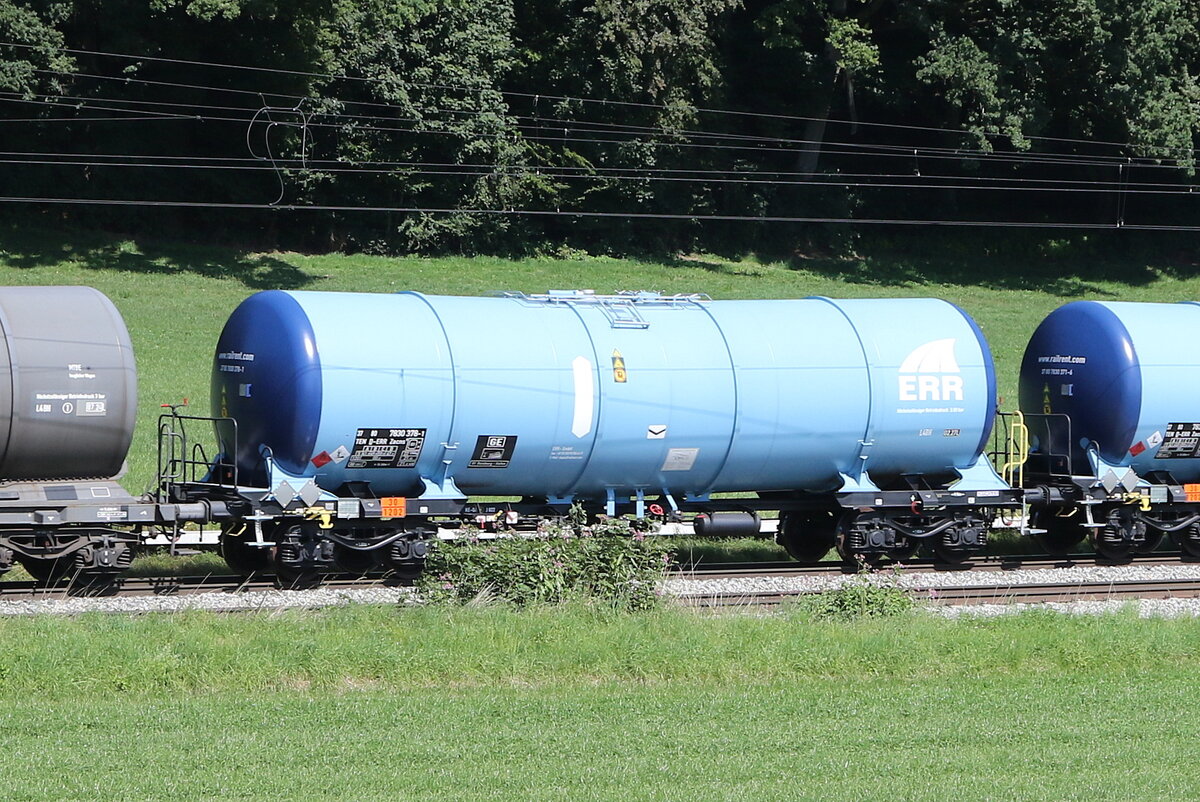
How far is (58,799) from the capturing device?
29.9 ft

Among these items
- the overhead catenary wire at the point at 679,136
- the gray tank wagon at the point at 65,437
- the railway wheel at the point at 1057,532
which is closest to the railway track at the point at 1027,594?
the railway wheel at the point at 1057,532

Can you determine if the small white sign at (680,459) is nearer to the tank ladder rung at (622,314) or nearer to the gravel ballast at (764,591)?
the gravel ballast at (764,591)

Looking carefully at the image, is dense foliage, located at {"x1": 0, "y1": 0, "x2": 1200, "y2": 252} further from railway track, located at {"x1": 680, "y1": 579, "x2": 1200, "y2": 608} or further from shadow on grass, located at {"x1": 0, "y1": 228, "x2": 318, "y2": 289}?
railway track, located at {"x1": 680, "y1": 579, "x2": 1200, "y2": 608}

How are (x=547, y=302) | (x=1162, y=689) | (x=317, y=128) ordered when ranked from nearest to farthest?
(x=1162, y=689) < (x=547, y=302) < (x=317, y=128)

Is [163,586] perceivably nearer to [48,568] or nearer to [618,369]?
[48,568]

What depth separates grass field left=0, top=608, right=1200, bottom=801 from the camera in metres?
9.77

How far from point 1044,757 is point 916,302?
1188cm

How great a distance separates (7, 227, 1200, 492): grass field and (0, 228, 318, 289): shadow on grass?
6cm

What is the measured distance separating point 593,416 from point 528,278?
31.5 m

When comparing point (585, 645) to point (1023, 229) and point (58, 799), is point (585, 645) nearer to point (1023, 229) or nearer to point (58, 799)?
point (58, 799)

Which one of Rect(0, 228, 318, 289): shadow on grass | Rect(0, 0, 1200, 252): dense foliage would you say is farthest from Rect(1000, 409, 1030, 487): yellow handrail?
Rect(0, 228, 318, 289): shadow on grass

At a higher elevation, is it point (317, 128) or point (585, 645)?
point (317, 128)

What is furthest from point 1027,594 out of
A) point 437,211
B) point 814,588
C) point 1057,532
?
point 437,211

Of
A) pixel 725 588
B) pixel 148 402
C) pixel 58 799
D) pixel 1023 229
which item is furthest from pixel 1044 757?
pixel 1023 229
